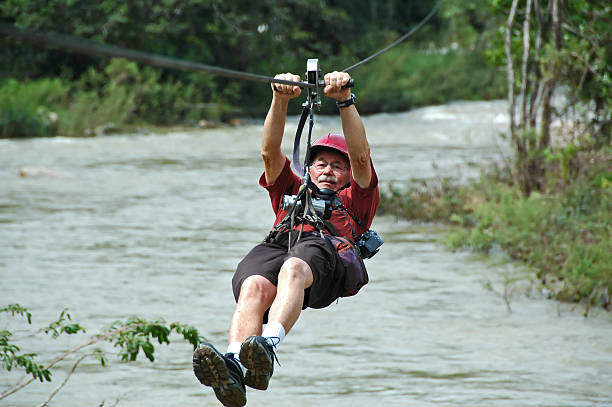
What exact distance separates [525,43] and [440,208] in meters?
3.67

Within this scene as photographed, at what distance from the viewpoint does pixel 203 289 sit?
1268cm

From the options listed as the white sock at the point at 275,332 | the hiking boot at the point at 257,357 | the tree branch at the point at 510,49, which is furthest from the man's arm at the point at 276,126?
the tree branch at the point at 510,49

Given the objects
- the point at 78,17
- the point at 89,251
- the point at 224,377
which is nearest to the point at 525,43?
the point at 89,251

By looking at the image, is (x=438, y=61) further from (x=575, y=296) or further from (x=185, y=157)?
(x=575, y=296)

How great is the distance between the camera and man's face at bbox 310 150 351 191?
5.50 meters

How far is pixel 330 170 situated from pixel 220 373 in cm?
152

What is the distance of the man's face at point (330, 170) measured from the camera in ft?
18.0

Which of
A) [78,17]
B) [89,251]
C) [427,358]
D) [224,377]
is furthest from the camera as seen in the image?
[78,17]

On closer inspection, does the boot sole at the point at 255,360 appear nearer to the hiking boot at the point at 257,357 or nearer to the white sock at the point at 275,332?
the hiking boot at the point at 257,357

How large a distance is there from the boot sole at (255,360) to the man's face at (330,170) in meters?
1.37

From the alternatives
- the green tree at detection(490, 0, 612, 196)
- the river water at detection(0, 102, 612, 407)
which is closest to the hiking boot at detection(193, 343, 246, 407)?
the river water at detection(0, 102, 612, 407)

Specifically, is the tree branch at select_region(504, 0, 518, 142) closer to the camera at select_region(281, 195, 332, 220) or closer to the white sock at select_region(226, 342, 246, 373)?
the camera at select_region(281, 195, 332, 220)

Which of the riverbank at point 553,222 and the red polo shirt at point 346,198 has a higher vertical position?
the red polo shirt at point 346,198

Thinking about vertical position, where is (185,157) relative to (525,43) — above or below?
below
